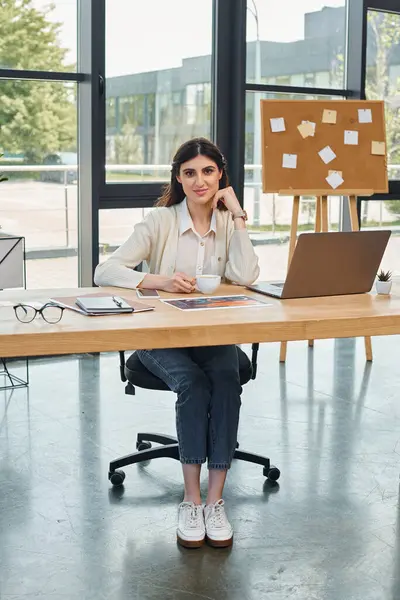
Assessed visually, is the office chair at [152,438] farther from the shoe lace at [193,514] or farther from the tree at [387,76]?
the tree at [387,76]

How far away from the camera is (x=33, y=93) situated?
496 cm

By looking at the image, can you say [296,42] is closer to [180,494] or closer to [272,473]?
[272,473]

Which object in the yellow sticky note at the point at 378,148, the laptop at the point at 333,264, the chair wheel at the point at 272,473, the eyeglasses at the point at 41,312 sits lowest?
the chair wheel at the point at 272,473

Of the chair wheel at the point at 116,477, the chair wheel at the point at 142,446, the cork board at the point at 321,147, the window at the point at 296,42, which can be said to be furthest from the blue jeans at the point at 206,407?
the window at the point at 296,42

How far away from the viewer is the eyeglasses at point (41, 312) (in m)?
2.45

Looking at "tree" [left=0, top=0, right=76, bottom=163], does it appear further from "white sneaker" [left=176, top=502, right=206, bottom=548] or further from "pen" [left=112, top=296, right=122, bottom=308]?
"white sneaker" [left=176, top=502, right=206, bottom=548]

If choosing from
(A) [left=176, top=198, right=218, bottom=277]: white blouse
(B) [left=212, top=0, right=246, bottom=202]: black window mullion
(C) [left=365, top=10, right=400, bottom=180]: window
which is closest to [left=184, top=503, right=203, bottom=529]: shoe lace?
(A) [left=176, top=198, right=218, bottom=277]: white blouse

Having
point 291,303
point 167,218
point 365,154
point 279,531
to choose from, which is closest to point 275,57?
point 365,154

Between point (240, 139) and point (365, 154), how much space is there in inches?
34.7

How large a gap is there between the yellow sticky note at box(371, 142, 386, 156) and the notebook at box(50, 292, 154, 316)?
102 inches

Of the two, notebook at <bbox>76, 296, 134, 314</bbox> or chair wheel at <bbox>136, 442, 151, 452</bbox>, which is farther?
chair wheel at <bbox>136, 442, 151, 452</bbox>

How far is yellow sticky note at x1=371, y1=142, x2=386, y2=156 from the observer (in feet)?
16.2

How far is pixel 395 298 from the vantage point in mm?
2947

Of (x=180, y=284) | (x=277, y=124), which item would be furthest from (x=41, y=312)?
(x=277, y=124)
